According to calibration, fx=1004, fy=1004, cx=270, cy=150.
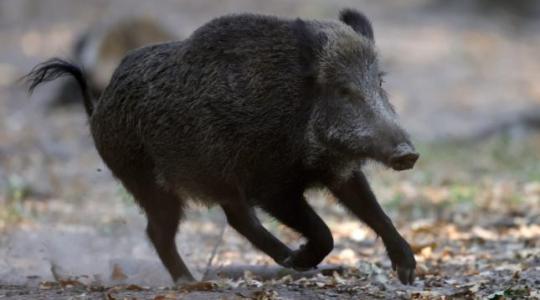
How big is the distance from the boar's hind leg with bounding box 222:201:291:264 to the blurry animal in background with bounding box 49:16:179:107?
775 cm

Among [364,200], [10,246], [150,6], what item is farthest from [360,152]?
[150,6]

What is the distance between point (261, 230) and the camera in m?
6.09

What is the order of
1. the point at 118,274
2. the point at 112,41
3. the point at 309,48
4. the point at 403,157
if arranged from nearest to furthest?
the point at 403,157 < the point at 309,48 < the point at 118,274 < the point at 112,41

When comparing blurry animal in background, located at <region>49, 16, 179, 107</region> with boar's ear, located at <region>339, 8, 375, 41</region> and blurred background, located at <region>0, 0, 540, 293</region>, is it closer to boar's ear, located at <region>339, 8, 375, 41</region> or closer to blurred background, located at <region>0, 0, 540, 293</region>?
blurred background, located at <region>0, 0, 540, 293</region>

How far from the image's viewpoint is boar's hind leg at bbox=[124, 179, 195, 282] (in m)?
6.38

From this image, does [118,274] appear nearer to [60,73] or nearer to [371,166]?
[60,73]

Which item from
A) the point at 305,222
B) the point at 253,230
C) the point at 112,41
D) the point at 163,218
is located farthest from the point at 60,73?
the point at 112,41

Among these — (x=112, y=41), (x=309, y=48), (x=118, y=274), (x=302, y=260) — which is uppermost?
(x=112, y=41)

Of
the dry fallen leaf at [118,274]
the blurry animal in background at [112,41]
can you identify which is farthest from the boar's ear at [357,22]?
the blurry animal in background at [112,41]

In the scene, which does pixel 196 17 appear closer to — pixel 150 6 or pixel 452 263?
pixel 150 6

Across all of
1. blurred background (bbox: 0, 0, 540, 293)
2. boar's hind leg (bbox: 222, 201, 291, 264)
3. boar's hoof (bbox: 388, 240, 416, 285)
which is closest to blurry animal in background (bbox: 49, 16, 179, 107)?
blurred background (bbox: 0, 0, 540, 293)

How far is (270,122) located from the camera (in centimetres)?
551

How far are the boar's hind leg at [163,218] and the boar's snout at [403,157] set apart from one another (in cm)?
188

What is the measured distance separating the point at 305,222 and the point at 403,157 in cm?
87
